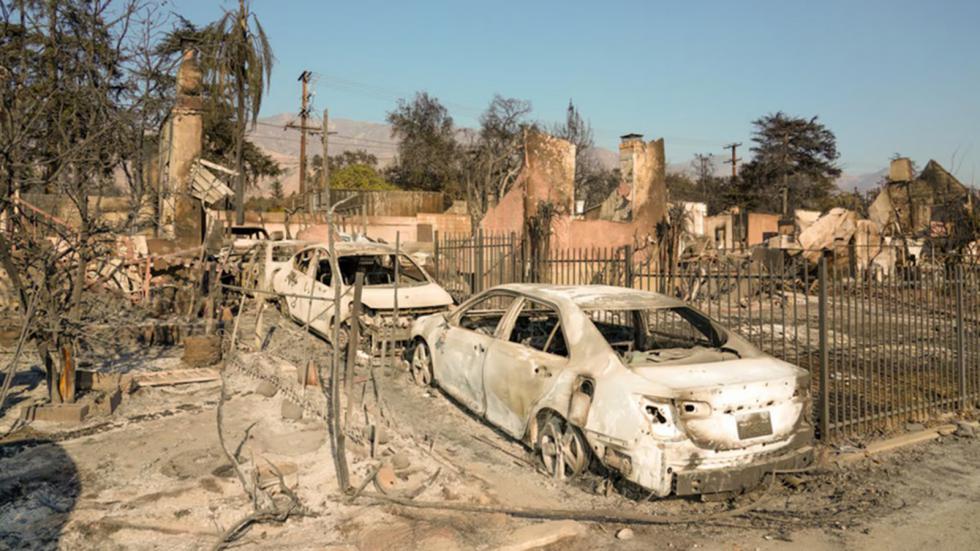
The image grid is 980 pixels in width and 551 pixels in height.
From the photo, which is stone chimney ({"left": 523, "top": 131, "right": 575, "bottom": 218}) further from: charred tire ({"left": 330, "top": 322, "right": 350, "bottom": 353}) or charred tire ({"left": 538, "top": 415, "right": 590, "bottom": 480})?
charred tire ({"left": 538, "top": 415, "right": 590, "bottom": 480})

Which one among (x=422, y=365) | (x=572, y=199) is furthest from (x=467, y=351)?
(x=572, y=199)

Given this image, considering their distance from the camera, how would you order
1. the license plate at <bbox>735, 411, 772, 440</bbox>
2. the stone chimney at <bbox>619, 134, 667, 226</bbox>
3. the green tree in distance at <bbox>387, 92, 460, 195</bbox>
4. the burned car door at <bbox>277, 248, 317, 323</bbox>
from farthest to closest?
the green tree in distance at <bbox>387, 92, 460, 195</bbox>, the stone chimney at <bbox>619, 134, 667, 226</bbox>, the burned car door at <bbox>277, 248, 317, 323</bbox>, the license plate at <bbox>735, 411, 772, 440</bbox>

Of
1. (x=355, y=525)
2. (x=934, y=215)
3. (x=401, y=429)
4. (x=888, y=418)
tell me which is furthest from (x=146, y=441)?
(x=934, y=215)

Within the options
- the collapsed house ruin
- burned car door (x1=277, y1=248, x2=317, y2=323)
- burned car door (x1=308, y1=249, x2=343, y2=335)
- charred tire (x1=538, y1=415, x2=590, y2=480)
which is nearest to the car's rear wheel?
burned car door (x1=308, y1=249, x2=343, y2=335)

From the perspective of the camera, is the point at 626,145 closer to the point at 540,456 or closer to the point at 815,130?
the point at 540,456

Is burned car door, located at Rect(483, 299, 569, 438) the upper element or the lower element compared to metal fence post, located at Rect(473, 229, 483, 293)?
lower

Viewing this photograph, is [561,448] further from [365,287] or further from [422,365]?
[365,287]

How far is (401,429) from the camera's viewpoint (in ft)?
20.2

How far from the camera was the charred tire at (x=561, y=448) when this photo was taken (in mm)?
4805

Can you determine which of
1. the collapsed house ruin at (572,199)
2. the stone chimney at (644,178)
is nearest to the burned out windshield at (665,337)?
the collapsed house ruin at (572,199)

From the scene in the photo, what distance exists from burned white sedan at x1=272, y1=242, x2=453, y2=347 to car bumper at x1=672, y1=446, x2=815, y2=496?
5.00 meters

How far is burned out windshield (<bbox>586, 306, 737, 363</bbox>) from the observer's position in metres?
5.23

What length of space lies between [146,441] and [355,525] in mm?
2571

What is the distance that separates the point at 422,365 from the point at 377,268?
146 inches
